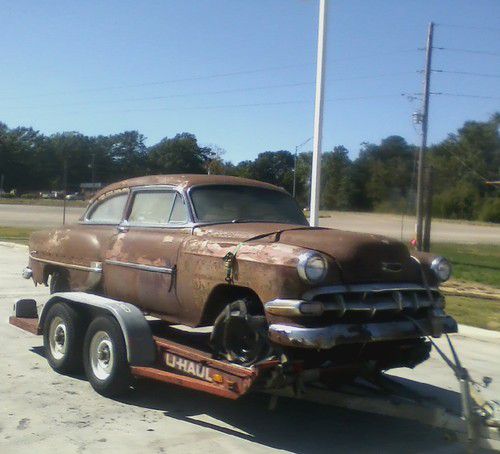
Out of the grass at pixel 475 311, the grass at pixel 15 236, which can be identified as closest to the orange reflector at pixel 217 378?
the grass at pixel 475 311

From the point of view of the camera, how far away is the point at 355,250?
207 inches

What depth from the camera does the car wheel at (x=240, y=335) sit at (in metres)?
5.26

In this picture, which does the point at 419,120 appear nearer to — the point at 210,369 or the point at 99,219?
the point at 99,219

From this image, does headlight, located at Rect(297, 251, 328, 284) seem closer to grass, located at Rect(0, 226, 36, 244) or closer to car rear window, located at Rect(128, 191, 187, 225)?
car rear window, located at Rect(128, 191, 187, 225)

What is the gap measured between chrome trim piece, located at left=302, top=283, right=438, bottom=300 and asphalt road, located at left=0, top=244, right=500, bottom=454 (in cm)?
120

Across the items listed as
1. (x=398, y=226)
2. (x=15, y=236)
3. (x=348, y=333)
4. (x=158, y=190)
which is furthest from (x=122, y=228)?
(x=15, y=236)

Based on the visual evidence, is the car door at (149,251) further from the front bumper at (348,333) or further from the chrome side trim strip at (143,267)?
the front bumper at (348,333)

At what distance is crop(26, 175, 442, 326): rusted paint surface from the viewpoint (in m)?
5.21

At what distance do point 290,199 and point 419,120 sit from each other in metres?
19.4

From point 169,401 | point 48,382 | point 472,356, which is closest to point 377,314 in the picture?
point 169,401

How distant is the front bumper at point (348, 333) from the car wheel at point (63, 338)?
2593 millimetres

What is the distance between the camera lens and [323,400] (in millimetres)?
5508

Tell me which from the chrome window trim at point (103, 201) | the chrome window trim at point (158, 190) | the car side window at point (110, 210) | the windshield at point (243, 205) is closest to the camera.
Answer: the chrome window trim at point (158, 190)

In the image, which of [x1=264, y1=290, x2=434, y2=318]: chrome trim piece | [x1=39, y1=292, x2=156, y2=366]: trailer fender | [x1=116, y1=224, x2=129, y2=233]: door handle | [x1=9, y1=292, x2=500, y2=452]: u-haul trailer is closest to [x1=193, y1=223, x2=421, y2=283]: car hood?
[x1=264, y1=290, x2=434, y2=318]: chrome trim piece
